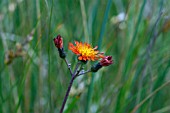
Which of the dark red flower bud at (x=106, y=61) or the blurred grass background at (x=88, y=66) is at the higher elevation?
the blurred grass background at (x=88, y=66)

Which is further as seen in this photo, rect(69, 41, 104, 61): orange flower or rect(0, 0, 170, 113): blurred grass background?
rect(0, 0, 170, 113): blurred grass background

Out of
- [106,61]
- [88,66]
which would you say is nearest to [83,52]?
[106,61]

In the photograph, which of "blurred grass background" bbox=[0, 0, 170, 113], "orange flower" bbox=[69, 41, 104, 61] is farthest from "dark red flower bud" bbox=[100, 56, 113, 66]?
"blurred grass background" bbox=[0, 0, 170, 113]

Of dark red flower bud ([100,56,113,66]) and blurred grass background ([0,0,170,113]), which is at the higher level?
blurred grass background ([0,0,170,113])

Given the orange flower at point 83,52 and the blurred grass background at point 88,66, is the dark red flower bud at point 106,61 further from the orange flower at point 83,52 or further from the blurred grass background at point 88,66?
the blurred grass background at point 88,66

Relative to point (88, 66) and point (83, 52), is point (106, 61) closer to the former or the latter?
point (83, 52)

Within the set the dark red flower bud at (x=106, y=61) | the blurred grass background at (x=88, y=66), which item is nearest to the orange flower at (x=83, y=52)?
the dark red flower bud at (x=106, y=61)

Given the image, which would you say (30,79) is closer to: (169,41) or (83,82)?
(83,82)

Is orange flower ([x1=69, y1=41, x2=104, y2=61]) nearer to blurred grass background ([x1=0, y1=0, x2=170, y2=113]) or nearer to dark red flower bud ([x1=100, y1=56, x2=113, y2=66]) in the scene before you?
dark red flower bud ([x1=100, y1=56, x2=113, y2=66])

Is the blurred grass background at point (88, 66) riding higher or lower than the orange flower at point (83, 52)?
higher

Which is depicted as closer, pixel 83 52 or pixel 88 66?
pixel 83 52

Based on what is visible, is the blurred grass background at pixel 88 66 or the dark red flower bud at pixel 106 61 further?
the blurred grass background at pixel 88 66
